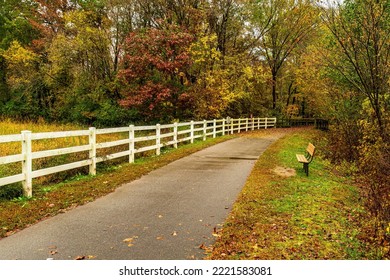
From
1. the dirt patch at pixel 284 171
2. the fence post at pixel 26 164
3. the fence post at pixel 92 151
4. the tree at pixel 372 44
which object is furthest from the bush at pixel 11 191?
the tree at pixel 372 44

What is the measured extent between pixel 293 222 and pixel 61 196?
458cm

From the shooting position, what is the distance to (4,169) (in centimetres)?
738

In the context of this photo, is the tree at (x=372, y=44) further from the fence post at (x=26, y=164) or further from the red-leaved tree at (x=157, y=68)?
the red-leaved tree at (x=157, y=68)

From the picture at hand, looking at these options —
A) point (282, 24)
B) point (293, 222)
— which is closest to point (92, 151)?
point (293, 222)

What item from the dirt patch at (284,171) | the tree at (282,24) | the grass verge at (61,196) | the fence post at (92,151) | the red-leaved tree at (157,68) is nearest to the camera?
the grass verge at (61,196)

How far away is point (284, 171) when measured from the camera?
10.6 meters

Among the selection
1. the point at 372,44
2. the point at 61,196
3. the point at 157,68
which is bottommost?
the point at 61,196

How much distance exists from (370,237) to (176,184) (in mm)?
4549

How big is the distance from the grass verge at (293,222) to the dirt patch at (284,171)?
1.21 ft

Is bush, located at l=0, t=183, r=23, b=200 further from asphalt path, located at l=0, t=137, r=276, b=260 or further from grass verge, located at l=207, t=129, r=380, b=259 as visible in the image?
grass verge, located at l=207, t=129, r=380, b=259

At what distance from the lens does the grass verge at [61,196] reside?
5.73 metres

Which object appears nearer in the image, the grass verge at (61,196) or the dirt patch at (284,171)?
the grass verge at (61,196)

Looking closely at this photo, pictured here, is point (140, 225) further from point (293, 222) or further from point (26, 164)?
point (26, 164)

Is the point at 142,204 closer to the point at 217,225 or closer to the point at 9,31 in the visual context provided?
the point at 217,225
